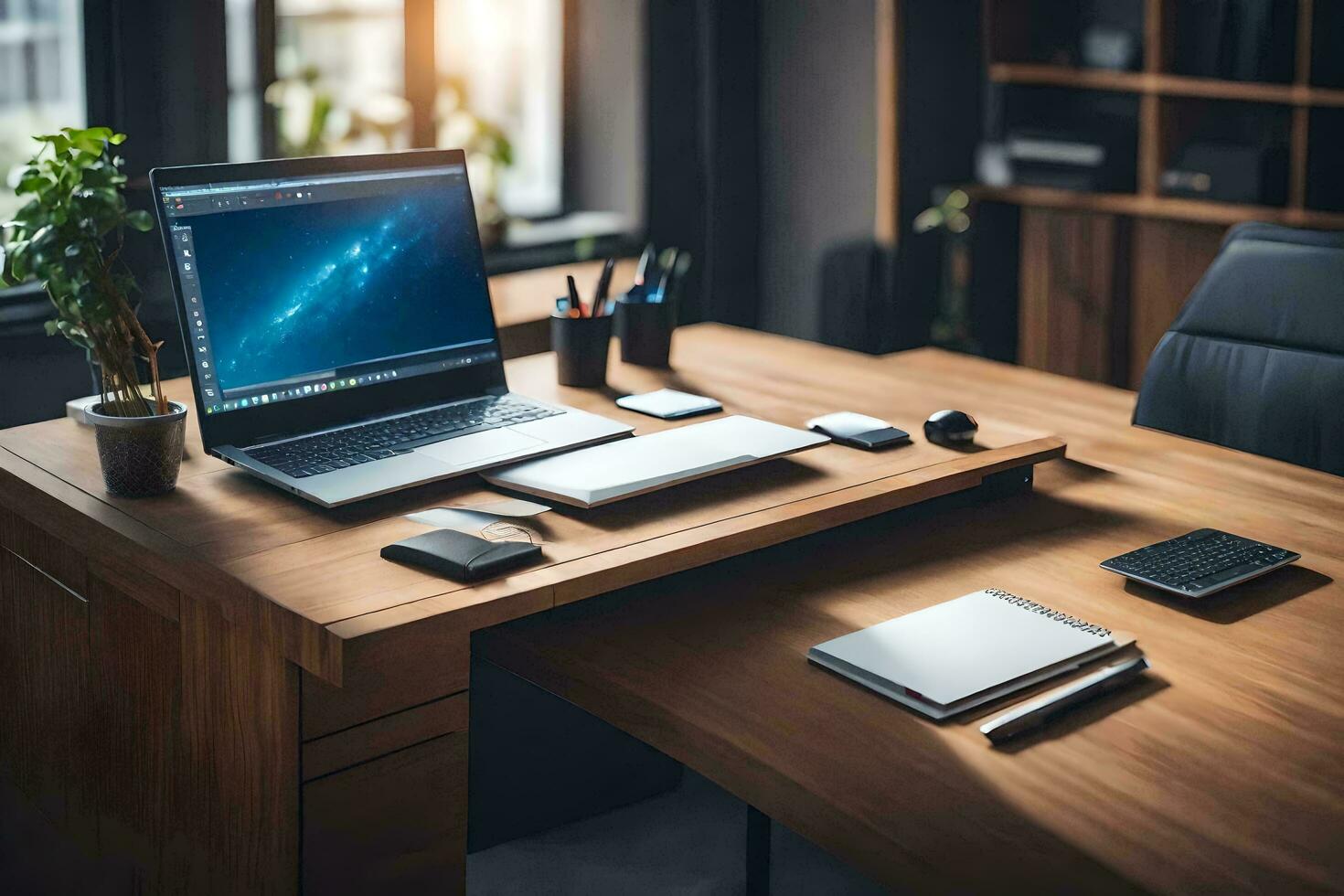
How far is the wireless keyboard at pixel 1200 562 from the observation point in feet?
4.91

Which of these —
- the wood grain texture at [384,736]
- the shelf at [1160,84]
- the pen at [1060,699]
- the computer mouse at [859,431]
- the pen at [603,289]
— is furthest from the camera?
the shelf at [1160,84]

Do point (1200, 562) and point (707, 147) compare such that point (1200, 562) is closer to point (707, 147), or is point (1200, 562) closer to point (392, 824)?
point (392, 824)

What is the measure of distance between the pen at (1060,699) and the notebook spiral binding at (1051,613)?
52 millimetres

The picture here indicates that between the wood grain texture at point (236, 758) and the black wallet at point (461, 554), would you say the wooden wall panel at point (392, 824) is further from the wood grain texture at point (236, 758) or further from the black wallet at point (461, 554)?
the black wallet at point (461, 554)

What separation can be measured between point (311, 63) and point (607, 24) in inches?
Result: 37.8

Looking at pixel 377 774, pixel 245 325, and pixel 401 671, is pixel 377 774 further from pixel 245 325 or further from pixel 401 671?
pixel 245 325

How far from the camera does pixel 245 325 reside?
1.71m

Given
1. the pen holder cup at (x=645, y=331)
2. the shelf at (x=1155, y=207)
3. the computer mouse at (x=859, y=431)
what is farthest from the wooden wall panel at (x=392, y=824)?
the shelf at (x=1155, y=207)

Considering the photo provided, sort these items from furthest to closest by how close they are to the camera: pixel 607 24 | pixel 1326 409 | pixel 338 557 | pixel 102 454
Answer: pixel 607 24 → pixel 1326 409 → pixel 102 454 → pixel 338 557

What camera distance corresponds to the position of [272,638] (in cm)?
130

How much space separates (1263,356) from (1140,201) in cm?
174

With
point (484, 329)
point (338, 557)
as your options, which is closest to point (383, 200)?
point (484, 329)

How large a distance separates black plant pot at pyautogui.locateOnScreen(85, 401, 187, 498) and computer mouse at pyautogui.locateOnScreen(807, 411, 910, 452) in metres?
0.80

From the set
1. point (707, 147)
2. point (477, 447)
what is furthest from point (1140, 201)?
point (477, 447)
